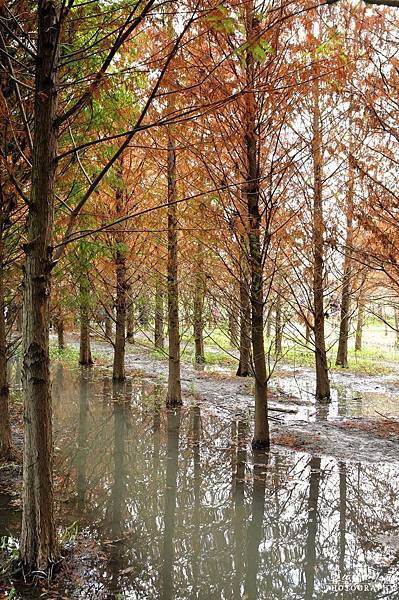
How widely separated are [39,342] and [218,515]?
331 centimetres

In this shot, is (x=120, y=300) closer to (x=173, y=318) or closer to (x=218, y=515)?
(x=173, y=318)

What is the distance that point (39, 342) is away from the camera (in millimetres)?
3975

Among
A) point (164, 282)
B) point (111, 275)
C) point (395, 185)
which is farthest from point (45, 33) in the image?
point (111, 275)

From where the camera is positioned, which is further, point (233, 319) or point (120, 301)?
point (120, 301)

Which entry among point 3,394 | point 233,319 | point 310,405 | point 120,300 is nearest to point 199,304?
point 120,300

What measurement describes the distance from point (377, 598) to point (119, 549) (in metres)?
2.44

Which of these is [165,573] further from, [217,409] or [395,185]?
[217,409]

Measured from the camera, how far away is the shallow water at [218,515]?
4461mm

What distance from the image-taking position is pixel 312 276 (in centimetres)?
1158

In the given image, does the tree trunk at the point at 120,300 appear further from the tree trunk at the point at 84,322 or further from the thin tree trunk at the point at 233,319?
the thin tree trunk at the point at 233,319

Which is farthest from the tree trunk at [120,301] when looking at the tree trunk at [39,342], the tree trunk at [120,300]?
the tree trunk at [39,342]

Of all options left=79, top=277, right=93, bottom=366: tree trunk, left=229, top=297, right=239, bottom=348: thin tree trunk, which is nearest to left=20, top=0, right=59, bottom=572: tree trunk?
left=229, top=297, right=239, bottom=348: thin tree trunk

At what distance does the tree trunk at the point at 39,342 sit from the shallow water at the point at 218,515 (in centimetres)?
61

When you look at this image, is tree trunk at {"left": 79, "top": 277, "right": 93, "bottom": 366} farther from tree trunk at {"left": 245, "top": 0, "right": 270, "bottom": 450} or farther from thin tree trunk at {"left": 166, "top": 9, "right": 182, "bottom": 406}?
tree trunk at {"left": 245, "top": 0, "right": 270, "bottom": 450}
